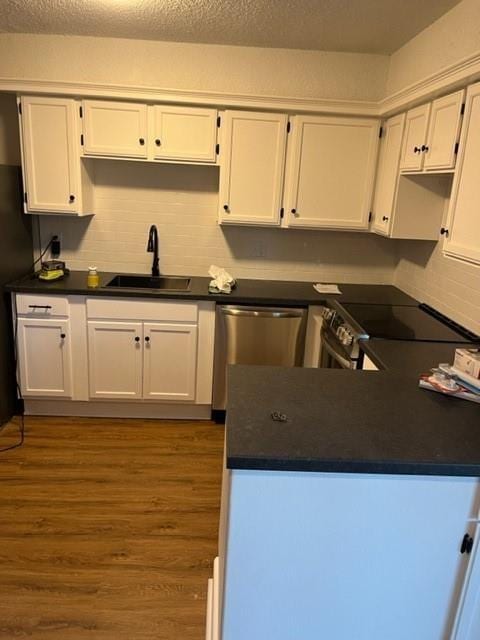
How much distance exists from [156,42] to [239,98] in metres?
0.71

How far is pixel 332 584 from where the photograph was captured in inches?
51.8

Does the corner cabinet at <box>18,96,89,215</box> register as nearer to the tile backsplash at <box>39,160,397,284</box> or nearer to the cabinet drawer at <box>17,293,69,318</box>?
the tile backsplash at <box>39,160,397,284</box>

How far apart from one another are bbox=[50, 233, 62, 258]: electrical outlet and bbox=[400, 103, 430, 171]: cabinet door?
7.97 feet

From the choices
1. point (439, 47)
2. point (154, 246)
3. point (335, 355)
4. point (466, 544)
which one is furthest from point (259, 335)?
point (466, 544)

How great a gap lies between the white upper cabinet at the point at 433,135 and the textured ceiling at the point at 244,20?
523 millimetres

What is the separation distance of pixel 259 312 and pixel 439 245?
1186 millimetres

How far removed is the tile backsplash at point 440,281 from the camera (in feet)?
8.37

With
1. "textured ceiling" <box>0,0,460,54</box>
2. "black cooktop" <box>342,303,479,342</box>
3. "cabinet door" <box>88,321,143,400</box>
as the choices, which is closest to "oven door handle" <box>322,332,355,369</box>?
"black cooktop" <box>342,303,479,342</box>

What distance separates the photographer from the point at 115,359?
3.28m

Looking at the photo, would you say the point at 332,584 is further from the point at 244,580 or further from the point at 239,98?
the point at 239,98

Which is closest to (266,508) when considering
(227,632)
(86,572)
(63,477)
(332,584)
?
(332,584)

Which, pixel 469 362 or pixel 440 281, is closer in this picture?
pixel 469 362

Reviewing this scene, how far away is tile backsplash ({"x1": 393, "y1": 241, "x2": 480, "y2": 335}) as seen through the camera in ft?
8.37

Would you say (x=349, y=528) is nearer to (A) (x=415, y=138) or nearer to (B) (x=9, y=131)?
(A) (x=415, y=138)
